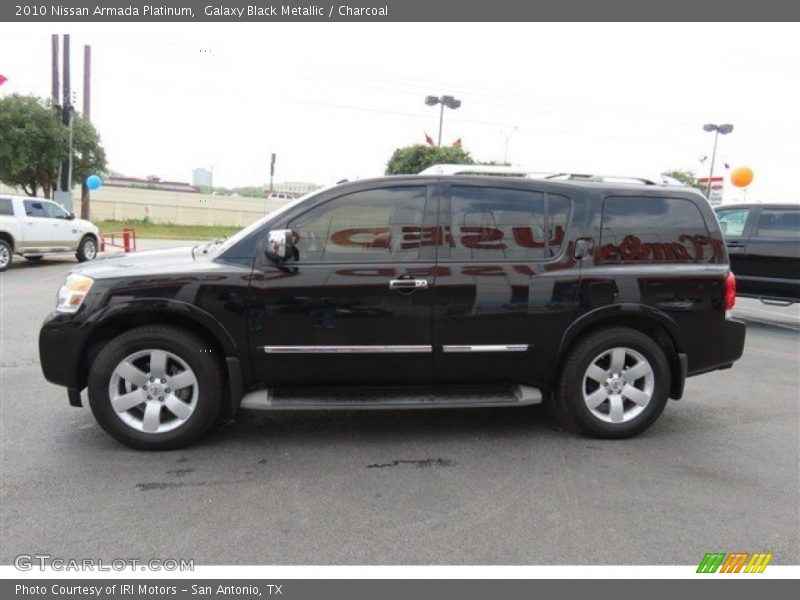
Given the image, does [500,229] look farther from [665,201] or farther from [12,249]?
[12,249]

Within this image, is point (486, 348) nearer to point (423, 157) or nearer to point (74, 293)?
point (74, 293)

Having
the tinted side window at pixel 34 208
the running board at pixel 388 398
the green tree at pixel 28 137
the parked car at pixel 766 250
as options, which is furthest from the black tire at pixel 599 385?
the green tree at pixel 28 137

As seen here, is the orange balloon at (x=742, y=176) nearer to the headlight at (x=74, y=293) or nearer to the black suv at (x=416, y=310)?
the black suv at (x=416, y=310)

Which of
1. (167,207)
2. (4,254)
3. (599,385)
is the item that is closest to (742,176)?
(599,385)

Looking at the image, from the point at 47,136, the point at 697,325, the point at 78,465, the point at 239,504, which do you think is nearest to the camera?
the point at 239,504

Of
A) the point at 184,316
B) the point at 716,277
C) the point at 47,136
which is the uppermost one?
the point at 47,136

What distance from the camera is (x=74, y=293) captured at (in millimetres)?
3879

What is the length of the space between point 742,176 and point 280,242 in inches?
796

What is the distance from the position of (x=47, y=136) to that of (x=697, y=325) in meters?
24.7

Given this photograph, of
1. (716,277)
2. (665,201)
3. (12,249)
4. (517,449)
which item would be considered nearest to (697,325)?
(716,277)

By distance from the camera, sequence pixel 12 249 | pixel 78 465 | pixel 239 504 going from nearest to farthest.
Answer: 1. pixel 239 504
2. pixel 78 465
3. pixel 12 249

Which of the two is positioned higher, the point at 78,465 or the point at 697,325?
the point at 697,325

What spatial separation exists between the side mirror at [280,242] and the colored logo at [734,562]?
9.42ft

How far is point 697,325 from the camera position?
4.35 m
